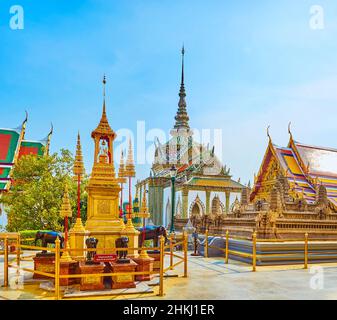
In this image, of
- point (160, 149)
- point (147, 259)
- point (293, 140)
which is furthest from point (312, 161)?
point (160, 149)

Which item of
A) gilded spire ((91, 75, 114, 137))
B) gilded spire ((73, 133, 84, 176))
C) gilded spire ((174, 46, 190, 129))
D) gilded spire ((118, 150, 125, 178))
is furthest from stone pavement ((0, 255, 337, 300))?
gilded spire ((174, 46, 190, 129))

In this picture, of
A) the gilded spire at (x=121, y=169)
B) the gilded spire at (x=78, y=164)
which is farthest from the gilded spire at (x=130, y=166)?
the gilded spire at (x=78, y=164)

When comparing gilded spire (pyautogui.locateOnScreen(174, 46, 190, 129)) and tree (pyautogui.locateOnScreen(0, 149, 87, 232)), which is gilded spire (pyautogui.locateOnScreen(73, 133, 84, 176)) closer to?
tree (pyautogui.locateOnScreen(0, 149, 87, 232))

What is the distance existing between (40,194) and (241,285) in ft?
41.6

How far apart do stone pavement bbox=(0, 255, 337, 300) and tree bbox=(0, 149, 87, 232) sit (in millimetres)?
6888

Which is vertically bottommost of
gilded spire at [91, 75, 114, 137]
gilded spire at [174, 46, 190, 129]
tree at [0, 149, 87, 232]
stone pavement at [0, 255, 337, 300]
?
stone pavement at [0, 255, 337, 300]

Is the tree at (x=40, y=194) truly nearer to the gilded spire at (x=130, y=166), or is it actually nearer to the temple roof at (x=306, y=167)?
the gilded spire at (x=130, y=166)

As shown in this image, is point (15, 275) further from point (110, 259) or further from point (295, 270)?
point (295, 270)

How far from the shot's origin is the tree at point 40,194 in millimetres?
18672

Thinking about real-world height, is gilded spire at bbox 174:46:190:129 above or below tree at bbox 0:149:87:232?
→ above

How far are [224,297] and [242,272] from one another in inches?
147

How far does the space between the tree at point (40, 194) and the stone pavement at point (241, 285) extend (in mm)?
6888

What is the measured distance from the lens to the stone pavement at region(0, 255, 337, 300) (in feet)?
25.6

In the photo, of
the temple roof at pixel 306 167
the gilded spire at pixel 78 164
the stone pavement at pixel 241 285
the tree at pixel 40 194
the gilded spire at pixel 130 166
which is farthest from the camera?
the temple roof at pixel 306 167
